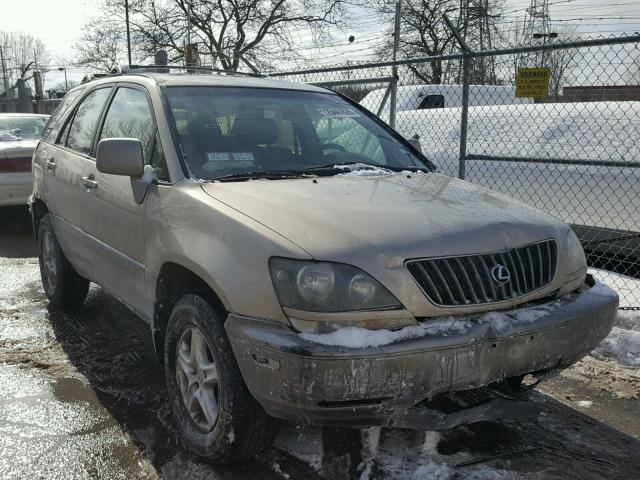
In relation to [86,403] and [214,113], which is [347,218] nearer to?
[214,113]

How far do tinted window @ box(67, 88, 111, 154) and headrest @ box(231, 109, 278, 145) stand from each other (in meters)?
1.22

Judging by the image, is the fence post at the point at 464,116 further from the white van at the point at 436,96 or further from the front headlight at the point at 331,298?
the white van at the point at 436,96

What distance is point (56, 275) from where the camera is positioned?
4.84m

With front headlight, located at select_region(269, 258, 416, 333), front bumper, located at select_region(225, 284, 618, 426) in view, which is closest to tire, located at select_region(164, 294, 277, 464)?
front bumper, located at select_region(225, 284, 618, 426)

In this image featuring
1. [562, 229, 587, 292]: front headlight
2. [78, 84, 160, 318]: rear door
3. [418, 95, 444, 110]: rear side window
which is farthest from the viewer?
[418, 95, 444, 110]: rear side window

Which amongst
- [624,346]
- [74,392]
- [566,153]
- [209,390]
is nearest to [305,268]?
[209,390]

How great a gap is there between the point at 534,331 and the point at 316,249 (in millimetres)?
949

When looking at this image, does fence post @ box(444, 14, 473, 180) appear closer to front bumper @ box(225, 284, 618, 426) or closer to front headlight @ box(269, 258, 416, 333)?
front bumper @ box(225, 284, 618, 426)

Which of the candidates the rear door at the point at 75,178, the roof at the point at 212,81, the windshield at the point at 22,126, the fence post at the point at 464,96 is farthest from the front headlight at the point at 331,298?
the windshield at the point at 22,126

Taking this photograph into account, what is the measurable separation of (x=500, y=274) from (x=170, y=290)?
63.2 inches

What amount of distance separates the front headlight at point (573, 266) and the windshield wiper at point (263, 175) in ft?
4.46

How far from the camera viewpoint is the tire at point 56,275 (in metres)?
4.76

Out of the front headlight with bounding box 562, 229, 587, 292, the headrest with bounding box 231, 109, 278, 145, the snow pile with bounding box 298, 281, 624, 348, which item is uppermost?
the headrest with bounding box 231, 109, 278, 145

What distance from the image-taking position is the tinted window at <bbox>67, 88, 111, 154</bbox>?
13.7 feet
